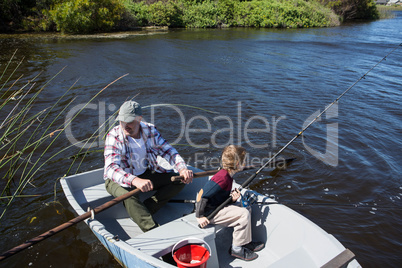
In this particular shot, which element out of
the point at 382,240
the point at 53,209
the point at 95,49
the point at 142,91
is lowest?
the point at 382,240

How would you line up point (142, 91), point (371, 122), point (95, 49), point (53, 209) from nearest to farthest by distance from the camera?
point (53, 209) → point (371, 122) → point (142, 91) → point (95, 49)

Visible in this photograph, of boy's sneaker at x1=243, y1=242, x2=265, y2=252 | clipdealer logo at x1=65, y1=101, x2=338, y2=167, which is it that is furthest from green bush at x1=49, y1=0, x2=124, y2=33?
boy's sneaker at x1=243, y1=242, x2=265, y2=252

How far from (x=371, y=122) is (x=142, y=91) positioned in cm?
720

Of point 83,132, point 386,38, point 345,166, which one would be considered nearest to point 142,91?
point 83,132

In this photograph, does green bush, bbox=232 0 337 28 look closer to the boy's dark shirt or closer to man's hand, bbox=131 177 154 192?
the boy's dark shirt

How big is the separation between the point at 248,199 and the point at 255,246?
584 millimetres

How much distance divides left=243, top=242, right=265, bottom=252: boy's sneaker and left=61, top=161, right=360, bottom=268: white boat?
56 mm

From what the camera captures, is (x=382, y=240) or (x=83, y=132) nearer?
(x=382, y=240)

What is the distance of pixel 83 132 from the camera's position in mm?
7906

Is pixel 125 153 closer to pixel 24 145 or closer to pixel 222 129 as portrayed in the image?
pixel 24 145

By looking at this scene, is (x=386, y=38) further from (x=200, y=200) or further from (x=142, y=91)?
(x=200, y=200)

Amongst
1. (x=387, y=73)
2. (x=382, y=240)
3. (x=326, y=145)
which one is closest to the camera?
(x=382, y=240)

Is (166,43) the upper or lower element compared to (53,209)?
upper

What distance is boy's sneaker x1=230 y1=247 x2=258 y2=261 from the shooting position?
150 inches
